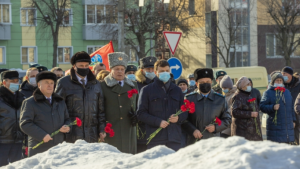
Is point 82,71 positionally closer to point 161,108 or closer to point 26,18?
point 161,108

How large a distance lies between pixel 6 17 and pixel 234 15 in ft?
54.8

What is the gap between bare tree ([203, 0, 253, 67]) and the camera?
36344 mm

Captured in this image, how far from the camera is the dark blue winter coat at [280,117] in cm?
941

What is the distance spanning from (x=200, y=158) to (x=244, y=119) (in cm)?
636

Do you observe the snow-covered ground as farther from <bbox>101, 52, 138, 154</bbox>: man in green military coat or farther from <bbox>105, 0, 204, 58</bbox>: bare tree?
<bbox>105, 0, 204, 58</bbox>: bare tree

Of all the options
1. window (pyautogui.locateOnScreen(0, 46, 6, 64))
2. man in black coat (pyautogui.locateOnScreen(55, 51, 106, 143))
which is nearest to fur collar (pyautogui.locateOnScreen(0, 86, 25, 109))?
man in black coat (pyautogui.locateOnScreen(55, 51, 106, 143))

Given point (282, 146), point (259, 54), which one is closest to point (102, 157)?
point (282, 146)

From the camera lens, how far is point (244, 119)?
28.7ft

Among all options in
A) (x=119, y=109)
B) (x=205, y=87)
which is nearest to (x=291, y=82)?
(x=205, y=87)

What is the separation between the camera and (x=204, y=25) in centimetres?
4047

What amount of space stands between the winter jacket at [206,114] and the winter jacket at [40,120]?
1761 mm

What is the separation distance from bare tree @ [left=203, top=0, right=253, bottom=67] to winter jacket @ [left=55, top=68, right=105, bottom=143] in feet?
96.3

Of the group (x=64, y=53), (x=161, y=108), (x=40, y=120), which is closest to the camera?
(x=40, y=120)

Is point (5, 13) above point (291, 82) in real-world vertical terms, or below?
above
